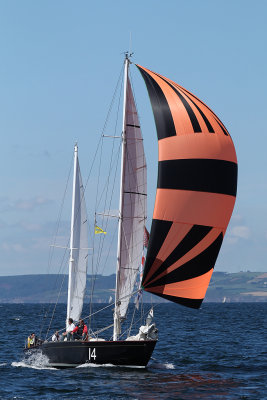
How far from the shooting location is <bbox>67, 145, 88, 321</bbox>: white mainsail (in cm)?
3269

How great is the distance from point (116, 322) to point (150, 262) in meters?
3.60

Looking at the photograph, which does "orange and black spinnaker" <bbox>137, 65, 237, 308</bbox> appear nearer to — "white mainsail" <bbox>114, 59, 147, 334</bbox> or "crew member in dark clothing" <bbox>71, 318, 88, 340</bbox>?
"white mainsail" <bbox>114, 59, 147, 334</bbox>

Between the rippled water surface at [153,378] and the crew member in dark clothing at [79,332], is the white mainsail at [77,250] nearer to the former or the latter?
the crew member in dark clothing at [79,332]

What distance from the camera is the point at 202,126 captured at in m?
26.8

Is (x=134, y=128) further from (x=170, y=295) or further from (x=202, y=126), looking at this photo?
(x=170, y=295)


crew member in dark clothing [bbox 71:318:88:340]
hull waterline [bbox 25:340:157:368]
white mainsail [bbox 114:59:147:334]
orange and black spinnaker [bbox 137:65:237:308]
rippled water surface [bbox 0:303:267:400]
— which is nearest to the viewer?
rippled water surface [bbox 0:303:267:400]

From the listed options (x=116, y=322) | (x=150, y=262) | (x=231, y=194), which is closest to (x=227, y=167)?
(x=231, y=194)

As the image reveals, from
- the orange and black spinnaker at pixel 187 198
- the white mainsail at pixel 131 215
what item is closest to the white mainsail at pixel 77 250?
the white mainsail at pixel 131 215

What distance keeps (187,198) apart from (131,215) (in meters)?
3.00

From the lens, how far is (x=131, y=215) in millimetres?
28562

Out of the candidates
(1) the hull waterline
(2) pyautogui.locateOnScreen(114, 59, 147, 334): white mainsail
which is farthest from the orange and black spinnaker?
(1) the hull waterline

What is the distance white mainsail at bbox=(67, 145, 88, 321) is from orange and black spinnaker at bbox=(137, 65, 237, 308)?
6.69 meters

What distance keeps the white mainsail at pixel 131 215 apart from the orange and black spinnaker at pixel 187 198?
1776 millimetres

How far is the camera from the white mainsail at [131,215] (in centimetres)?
2848
